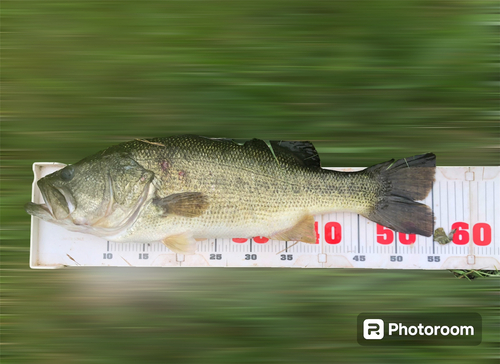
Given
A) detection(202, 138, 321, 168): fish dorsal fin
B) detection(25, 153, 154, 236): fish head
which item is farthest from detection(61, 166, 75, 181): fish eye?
detection(202, 138, 321, 168): fish dorsal fin

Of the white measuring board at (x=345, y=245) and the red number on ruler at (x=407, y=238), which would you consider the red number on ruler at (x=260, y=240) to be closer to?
the white measuring board at (x=345, y=245)

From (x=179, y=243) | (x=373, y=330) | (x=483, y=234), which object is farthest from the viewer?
(x=373, y=330)

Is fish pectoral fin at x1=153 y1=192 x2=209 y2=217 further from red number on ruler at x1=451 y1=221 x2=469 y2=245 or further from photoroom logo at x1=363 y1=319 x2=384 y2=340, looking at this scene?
red number on ruler at x1=451 y1=221 x2=469 y2=245

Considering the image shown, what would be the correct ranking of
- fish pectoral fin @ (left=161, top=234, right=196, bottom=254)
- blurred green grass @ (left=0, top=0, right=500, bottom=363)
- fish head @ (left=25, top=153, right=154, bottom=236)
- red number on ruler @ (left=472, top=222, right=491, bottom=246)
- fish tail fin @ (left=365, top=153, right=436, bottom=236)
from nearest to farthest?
fish head @ (left=25, top=153, right=154, bottom=236) < fish pectoral fin @ (left=161, top=234, right=196, bottom=254) < fish tail fin @ (left=365, top=153, right=436, bottom=236) < red number on ruler @ (left=472, top=222, right=491, bottom=246) < blurred green grass @ (left=0, top=0, right=500, bottom=363)

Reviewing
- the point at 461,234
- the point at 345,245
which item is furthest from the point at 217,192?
the point at 461,234

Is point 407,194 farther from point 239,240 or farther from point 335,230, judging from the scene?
point 239,240

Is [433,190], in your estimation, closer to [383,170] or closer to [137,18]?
[383,170]

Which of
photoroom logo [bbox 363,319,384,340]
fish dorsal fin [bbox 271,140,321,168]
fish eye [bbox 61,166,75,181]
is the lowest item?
photoroom logo [bbox 363,319,384,340]

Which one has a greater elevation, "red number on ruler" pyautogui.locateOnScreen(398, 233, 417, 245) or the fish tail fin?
the fish tail fin
